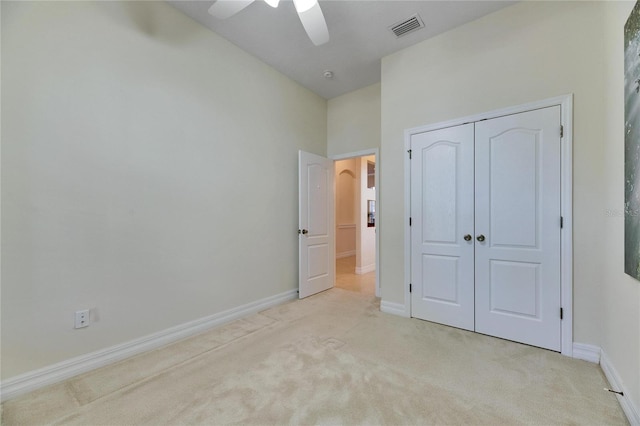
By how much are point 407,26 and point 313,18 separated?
131cm

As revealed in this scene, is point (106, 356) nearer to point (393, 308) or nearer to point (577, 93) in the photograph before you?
point (393, 308)

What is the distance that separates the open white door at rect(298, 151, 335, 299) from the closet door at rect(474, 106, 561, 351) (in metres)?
2.12

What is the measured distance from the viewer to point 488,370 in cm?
191

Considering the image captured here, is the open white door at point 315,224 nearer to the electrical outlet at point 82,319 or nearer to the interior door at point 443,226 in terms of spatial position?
the interior door at point 443,226

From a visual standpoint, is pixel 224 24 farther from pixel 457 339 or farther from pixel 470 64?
pixel 457 339

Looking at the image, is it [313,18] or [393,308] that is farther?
[393,308]

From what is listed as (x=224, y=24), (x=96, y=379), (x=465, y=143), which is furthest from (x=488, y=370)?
(x=224, y=24)

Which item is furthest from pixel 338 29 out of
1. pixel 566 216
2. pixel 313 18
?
pixel 566 216

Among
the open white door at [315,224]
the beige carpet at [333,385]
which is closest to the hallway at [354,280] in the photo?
the open white door at [315,224]

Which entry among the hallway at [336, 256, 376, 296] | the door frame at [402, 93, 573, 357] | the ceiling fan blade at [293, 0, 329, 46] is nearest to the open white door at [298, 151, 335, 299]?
the hallway at [336, 256, 376, 296]

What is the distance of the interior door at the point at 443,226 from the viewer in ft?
8.54

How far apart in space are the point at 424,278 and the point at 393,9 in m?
2.74

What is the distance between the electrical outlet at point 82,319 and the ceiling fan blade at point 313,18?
8.94 feet

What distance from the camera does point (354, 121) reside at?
400cm
